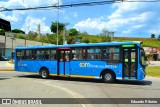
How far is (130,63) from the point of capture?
816 inches

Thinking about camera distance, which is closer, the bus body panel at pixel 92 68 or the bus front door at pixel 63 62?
the bus body panel at pixel 92 68

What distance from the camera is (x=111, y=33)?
11194 centimetres

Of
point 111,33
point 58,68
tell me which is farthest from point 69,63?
point 111,33

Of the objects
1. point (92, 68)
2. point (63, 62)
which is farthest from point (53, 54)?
point (92, 68)

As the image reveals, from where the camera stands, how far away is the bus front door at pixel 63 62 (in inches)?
952

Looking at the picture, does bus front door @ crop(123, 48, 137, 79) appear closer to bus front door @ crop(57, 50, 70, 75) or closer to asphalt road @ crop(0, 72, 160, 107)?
asphalt road @ crop(0, 72, 160, 107)

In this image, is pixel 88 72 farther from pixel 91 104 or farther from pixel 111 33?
pixel 111 33

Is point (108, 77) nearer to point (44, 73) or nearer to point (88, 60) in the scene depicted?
point (88, 60)

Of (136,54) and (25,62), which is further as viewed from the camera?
(25,62)

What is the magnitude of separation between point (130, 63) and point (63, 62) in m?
5.93

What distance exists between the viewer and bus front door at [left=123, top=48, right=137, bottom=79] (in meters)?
20.5

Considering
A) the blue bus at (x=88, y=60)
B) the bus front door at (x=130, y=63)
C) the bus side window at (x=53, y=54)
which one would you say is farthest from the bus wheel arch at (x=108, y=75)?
the bus side window at (x=53, y=54)

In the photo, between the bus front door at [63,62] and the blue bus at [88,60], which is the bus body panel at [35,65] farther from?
the bus front door at [63,62]

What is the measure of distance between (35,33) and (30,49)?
333ft
